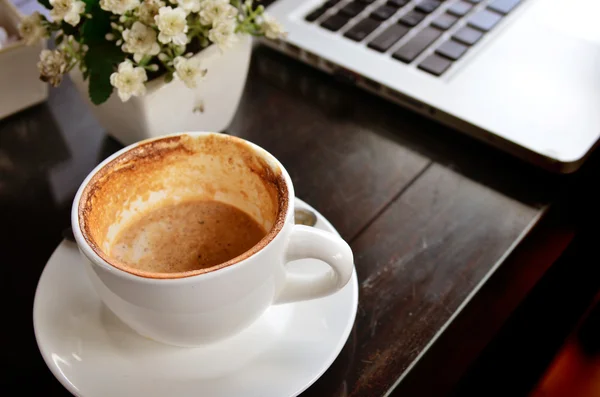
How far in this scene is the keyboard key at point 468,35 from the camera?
2.70 ft

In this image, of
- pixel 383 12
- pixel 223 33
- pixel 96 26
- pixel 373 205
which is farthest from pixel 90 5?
pixel 383 12

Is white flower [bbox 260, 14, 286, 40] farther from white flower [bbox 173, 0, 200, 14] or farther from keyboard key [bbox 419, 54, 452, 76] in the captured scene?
keyboard key [bbox 419, 54, 452, 76]

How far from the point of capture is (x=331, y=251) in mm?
441

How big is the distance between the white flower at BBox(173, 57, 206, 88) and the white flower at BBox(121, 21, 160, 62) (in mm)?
23

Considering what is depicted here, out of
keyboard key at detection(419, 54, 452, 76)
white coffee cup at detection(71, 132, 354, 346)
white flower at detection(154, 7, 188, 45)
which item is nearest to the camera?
white coffee cup at detection(71, 132, 354, 346)

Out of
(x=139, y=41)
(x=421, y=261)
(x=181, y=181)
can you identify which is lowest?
(x=421, y=261)

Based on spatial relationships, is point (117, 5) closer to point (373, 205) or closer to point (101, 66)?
point (101, 66)

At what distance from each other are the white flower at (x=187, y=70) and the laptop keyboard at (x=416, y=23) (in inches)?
12.7

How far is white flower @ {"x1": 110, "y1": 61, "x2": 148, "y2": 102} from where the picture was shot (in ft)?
1.77

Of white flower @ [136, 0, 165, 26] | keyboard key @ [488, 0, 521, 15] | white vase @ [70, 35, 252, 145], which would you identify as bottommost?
keyboard key @ [488, 0, 521, 15]

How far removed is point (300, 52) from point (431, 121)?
21cm

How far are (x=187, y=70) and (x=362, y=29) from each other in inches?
14.1

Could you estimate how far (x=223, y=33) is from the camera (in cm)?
58

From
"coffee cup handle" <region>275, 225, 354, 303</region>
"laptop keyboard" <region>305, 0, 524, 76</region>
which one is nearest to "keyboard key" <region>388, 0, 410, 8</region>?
"laptop keyboard" <region>305, 0, 524, 76</region>
